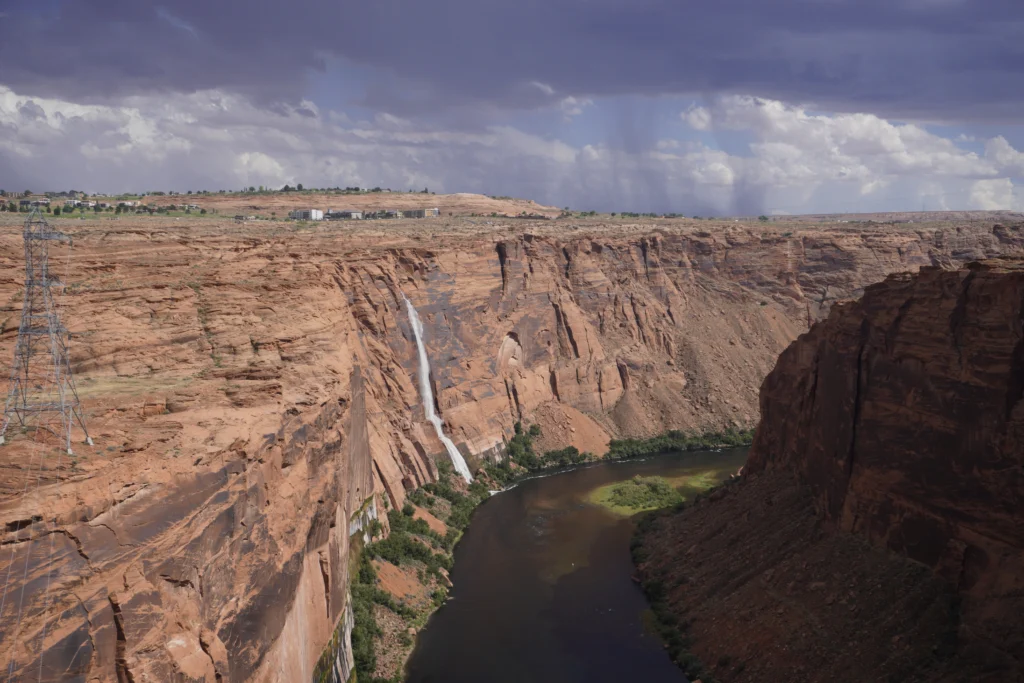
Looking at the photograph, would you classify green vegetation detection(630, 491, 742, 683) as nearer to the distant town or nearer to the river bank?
the river bank

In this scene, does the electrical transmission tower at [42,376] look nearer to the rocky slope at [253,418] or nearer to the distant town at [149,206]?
the rocky slope at [253,418]

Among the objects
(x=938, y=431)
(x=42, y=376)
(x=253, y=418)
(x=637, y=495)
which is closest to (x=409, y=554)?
(x=637, y=495)

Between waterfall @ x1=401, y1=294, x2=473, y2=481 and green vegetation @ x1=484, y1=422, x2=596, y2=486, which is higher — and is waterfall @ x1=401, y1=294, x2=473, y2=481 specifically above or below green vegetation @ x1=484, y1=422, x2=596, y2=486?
above

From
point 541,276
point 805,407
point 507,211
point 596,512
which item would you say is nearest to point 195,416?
point 805,407

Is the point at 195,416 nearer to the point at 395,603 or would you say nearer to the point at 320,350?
the point at 320,350

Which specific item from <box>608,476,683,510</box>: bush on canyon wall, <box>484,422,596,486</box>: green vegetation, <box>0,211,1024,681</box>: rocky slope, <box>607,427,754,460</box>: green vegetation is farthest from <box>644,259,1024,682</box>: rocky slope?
<box>607,427,754,460</box>: green vegetation

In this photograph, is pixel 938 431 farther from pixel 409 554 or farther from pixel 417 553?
pixel 409 554
